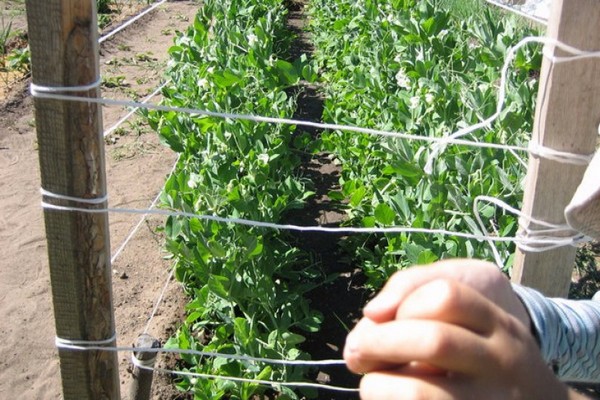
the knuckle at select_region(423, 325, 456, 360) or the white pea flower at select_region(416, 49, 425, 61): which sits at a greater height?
the knuckle at select_region(423, 325, 456, 360)

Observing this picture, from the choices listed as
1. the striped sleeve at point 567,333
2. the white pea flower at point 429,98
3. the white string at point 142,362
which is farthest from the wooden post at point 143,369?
the white pea flower at point 429,98

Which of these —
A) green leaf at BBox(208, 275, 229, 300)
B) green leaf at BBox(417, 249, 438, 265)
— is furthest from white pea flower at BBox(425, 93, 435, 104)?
green leaf at BBox(208, 275, 229, 300)

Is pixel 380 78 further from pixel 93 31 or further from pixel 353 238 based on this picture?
pixel 93 31

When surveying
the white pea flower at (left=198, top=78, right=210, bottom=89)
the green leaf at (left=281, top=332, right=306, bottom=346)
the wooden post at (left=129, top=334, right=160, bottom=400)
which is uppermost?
the white pea flower at (left=198, top=78, right=210, bottom=89)

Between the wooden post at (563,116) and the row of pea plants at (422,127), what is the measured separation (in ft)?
2.22

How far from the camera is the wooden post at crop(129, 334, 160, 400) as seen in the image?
72.6 inches

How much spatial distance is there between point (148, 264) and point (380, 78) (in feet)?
4.92

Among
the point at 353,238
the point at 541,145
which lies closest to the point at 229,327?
the point at 353,238

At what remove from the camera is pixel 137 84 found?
6.10 metres

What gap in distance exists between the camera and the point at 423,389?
1.68ft

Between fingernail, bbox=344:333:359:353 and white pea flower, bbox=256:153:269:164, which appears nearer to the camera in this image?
fingernail, bbox=344:333:359:353

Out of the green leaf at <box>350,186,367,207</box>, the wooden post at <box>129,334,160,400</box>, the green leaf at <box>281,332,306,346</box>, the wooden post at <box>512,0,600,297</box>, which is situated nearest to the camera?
the wooden post at <box>512,0,600,297</box>

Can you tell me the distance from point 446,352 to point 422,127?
8.91ft

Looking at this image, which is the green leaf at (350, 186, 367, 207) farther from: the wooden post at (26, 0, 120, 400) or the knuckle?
the knuckle
